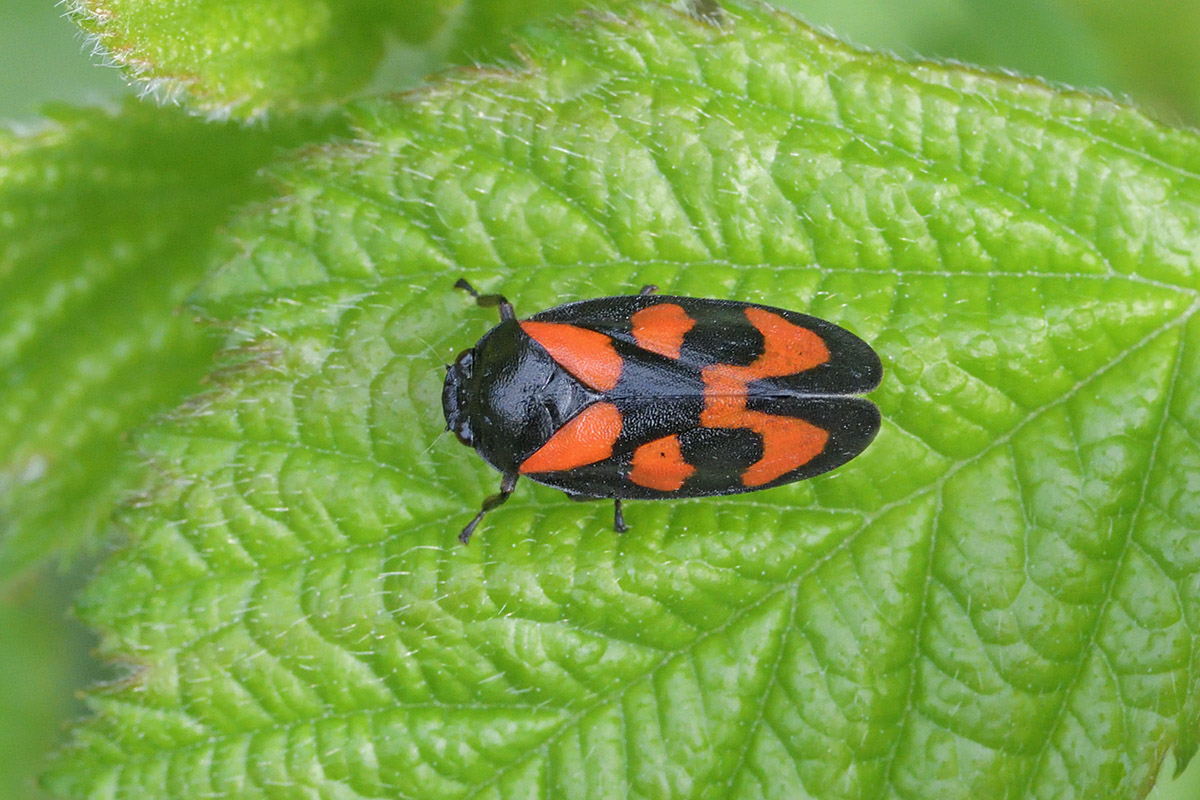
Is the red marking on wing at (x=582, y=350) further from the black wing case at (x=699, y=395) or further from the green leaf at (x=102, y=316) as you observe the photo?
the green leaf at (x=102, y=316)

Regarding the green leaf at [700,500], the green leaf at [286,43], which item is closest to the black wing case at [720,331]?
the green leaf at [700,500]

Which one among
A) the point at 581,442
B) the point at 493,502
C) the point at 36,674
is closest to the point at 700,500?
the point at 581,442

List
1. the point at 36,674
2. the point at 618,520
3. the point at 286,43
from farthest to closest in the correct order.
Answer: the point at 36,674 → the point at 286,43 → the point at 618,520

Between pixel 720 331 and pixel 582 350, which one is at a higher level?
pixel 720 331

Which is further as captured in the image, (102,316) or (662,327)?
(102,316)

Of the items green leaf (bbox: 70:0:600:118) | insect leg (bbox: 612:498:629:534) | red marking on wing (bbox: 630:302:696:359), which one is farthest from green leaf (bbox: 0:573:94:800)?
red marking on wing (bbox: 630:302:696:359)

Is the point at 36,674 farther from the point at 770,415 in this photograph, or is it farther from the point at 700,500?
the point at 770,415

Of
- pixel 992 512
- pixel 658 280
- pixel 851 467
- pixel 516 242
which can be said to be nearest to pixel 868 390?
pixel 851 467
